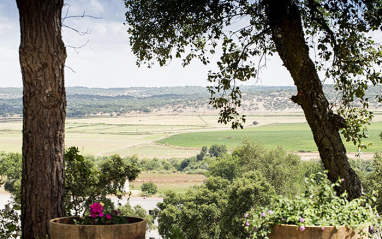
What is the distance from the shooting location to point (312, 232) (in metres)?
2.56

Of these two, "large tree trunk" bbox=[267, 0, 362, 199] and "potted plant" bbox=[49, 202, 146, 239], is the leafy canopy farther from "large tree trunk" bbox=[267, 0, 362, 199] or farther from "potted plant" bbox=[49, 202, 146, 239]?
"potted plant" bbox=[49, 202, 146, 239]

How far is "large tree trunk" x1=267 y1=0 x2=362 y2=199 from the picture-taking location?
4.14 m

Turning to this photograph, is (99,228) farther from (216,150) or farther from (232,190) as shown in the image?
(216,150)

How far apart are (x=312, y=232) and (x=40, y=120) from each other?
6.16ft

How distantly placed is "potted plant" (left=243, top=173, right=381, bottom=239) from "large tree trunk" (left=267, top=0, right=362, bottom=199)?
1324 mm

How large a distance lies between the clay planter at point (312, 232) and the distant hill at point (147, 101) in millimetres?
102796

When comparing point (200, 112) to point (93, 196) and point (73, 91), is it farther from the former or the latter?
point (93, 196)

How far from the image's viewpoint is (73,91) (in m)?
138

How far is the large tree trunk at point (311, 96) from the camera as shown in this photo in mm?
4145

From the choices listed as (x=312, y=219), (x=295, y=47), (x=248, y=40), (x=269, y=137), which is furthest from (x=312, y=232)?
(x=269, y=137)

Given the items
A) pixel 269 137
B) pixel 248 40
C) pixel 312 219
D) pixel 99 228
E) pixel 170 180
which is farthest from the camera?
pixel 269 137

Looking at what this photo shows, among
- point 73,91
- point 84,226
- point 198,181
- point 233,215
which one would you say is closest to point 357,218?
point 84,226

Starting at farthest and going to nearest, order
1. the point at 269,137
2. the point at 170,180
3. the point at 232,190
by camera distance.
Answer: the point at 269,137 < the point at 170,180 < the point at 232,190

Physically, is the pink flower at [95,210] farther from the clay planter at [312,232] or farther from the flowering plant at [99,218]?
the clay planter at [312,232]
